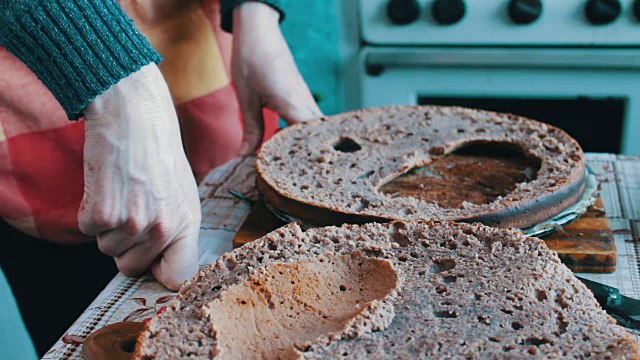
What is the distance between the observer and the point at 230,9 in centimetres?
172

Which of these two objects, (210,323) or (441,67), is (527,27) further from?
(210,323)

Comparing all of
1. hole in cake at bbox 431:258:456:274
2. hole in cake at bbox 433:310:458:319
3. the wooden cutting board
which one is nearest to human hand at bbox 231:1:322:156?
the wooden cutting board

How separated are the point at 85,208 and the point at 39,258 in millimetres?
588

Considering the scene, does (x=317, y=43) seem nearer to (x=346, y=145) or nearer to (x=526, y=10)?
(x=526, y=10)

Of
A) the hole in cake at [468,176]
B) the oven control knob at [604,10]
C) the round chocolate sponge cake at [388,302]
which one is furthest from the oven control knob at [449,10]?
the round chocolate sponge cake at [388,302]

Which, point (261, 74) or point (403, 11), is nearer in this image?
point (261, 74)

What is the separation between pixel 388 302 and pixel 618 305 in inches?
15.0

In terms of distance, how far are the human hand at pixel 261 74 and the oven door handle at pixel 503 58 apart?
32.5 inches

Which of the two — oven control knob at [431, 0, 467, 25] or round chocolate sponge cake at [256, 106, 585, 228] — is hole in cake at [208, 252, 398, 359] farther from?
oven control knob at [431, 0, 467, 25]

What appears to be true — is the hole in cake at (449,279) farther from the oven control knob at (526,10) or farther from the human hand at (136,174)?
the oven control knob at (526,10)

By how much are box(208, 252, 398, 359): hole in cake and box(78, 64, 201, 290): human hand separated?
24 cm

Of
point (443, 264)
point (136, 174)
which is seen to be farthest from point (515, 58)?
point (136, 174)

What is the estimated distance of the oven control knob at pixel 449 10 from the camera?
2.46m

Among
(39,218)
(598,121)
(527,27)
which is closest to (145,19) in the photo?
(39,218)
